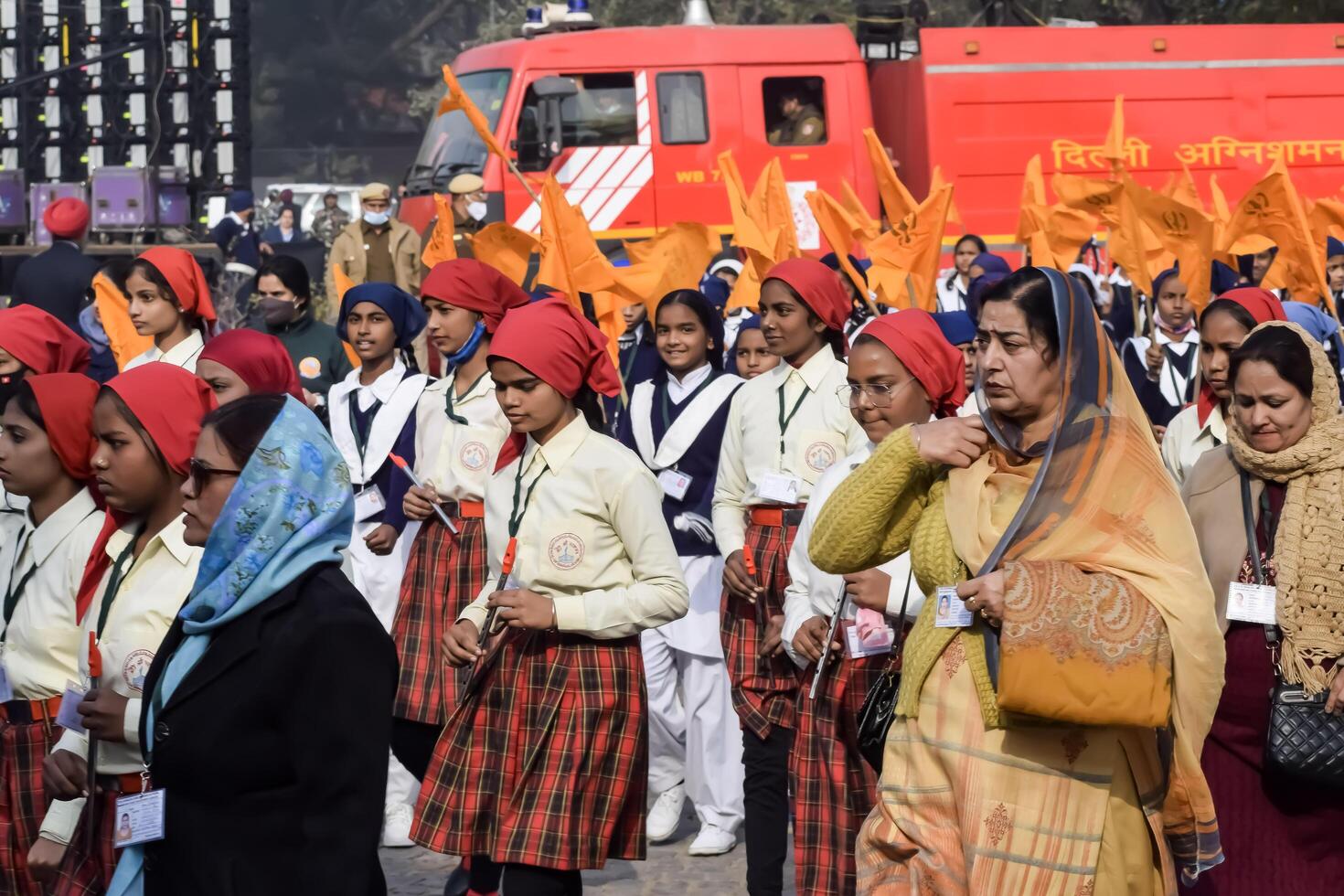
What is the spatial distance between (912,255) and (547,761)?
16.3 ft

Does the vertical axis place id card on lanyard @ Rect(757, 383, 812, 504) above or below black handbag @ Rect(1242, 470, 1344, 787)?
above

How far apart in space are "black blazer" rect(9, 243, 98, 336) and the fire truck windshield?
5.42 meters

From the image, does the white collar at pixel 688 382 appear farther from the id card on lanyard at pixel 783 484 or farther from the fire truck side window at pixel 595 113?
the fire truck side window at pixel 595 113

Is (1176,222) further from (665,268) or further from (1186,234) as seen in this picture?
(665,268)

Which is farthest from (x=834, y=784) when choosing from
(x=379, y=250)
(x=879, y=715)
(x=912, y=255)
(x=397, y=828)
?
(x=379, y=250)

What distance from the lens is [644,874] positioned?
653 cm

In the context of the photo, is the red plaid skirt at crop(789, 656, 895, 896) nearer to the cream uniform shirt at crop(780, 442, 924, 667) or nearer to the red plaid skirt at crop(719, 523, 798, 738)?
the cream uniform shirt at crop(780, 442, 924, 667)

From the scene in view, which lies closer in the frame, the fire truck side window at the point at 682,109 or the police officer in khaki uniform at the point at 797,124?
the fire truck side window at the point at 682,109

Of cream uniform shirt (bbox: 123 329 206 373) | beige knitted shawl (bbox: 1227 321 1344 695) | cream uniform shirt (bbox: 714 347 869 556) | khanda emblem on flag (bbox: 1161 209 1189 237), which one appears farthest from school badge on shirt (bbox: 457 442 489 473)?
khanda emblem on flag (bbox: 1161 209 1189 237)

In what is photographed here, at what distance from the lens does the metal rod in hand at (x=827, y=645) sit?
4805mm

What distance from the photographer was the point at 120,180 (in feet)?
56.8

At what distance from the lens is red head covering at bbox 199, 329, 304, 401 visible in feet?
17.8

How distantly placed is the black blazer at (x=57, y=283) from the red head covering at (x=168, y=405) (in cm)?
608

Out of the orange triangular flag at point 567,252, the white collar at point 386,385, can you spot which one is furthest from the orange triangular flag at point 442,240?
the white collar at point 386,385
